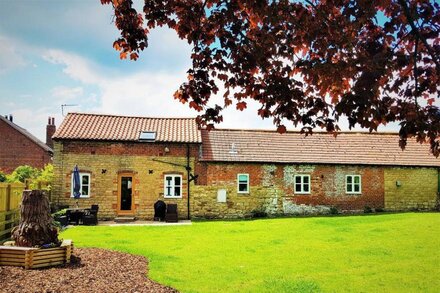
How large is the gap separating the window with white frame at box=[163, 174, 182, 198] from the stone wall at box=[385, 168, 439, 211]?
1366 centimetres

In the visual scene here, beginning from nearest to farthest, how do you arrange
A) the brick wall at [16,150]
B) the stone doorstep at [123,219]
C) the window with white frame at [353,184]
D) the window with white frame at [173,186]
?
the stone doorstep at [123,219]
the window with white frame at [173,186]
the window with white frame at [353,184]
the brick wall at [16,150]

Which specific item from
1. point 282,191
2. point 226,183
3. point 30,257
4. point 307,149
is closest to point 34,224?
point 30,257

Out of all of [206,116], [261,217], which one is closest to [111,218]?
[261,217]

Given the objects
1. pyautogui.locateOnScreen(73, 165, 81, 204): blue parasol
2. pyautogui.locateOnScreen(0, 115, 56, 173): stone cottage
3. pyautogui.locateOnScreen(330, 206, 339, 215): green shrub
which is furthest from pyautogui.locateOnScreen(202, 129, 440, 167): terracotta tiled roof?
pyautogui.locateOnScreen(0, 115, 56, 173): stone cottage

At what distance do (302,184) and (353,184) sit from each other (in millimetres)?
3470

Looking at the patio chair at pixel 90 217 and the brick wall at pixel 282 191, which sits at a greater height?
the brick wall at pixel 282 191

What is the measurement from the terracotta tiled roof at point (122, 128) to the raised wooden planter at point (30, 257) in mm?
14880

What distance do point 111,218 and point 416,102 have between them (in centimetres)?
2142

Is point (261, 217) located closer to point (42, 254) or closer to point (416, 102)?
point (42, 254)

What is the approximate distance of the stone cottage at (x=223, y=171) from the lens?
80.1 ft

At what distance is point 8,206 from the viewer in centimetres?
1418

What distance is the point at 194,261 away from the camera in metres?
11.4

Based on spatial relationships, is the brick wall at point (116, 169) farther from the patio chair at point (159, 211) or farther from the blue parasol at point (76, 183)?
the blue parasol at point (76, 183)

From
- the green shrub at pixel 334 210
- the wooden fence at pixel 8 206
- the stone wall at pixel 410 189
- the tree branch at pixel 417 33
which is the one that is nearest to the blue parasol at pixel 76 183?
the wooden fence at pixel 8 206
